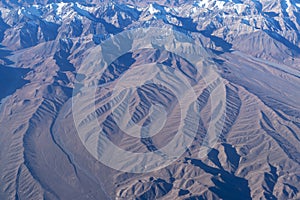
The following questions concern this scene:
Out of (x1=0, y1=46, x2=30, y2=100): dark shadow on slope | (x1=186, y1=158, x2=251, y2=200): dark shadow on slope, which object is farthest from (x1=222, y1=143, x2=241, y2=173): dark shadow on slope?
(x1=0, y1=46, x2=30, y2=100): dark shadow on slope

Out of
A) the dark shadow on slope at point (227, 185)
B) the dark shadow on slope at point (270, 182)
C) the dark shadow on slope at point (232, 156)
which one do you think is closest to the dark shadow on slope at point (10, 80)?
the dark shadow on slope at point (232, 156)

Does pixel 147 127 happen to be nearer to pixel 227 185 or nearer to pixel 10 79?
pixel 227 185

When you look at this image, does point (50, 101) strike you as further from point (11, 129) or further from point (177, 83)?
point (177, 83)

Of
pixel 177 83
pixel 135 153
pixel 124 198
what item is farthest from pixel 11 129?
pixel 177 83

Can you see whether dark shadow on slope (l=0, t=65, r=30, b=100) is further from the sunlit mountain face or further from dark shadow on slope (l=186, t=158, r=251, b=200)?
dark shadow on slope (l=186, t=158, r=251, b=200)

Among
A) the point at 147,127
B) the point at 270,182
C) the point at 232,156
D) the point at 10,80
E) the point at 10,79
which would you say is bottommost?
the point at 10,79

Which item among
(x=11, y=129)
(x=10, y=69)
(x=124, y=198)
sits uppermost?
(x=124, y=198)

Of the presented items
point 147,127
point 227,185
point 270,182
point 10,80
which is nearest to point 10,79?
point 10,80

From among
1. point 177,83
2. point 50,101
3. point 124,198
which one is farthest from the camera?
point 177,83
